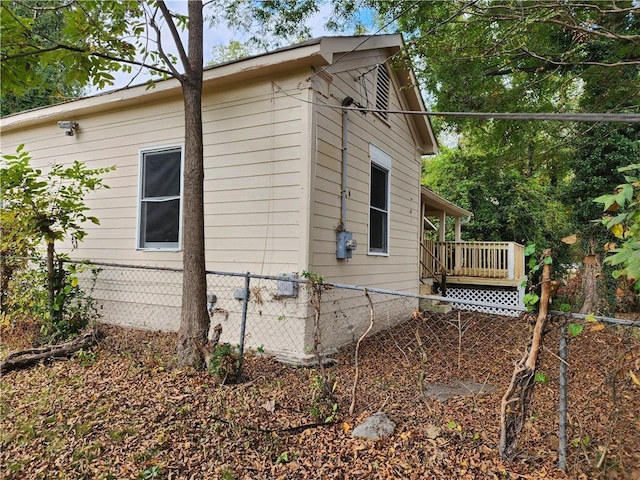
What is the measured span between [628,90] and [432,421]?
680cm

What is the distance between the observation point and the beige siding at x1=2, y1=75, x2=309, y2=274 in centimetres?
503

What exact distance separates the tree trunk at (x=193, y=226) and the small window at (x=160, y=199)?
199 centimetres

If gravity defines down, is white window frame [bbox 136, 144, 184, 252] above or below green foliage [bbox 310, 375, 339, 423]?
above

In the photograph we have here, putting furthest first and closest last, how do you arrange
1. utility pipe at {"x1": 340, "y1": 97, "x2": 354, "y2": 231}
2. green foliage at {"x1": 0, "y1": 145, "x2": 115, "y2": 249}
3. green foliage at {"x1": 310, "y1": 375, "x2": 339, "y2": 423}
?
utility pipe at {"x1": 340, "y1": 97, "x2": 354, "y2": 231} → green foliage at {"x1": 0, "y1": 145, "x2": 115, "y2": 249} → green foliage at {"x1": 310, "y1": 375, "x2": 339, "y2": 423}

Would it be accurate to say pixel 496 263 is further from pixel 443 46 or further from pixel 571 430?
pixel 571 430

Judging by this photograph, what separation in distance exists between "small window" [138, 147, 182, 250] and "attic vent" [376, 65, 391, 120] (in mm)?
3786

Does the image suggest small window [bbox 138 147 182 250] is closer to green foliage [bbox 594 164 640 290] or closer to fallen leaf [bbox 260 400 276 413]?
fallen leaf [bbox 260 400 276 413]

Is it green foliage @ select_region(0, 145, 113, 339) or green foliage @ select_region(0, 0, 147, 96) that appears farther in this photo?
green foliage @ select_region(0, 145, 113, 339)

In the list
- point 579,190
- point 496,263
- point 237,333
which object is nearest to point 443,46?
point 237,333

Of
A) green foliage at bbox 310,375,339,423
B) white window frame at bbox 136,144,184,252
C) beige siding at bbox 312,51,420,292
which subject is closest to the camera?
green foliage at bbox 310,375,339,423

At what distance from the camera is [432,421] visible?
3223mm

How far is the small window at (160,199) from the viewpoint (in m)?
5.94

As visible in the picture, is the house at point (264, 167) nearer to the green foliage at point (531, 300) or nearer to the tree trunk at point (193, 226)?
the tree trunk at point (193, 226)

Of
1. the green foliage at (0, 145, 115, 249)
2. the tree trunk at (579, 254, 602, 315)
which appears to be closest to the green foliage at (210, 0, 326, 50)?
the green foliage at (0, 145, 115, 249)
